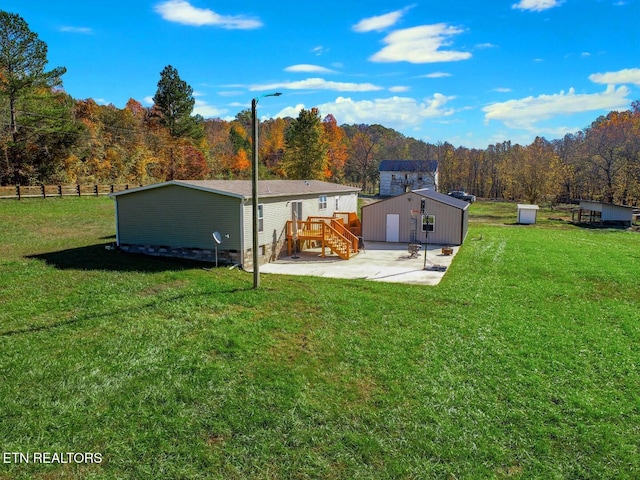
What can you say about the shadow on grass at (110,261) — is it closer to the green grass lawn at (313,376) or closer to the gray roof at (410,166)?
the green grass lawn at (313,376)

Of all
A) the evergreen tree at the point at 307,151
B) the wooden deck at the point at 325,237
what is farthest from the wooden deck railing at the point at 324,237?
the evergreen tree at the point at 307,151

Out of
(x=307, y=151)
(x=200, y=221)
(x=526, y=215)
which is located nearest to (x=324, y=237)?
(x=200, y=221)

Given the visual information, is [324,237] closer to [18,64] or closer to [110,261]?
[110,261]

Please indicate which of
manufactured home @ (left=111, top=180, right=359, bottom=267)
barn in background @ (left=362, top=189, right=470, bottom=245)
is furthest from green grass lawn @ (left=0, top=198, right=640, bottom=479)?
barn in background @ (left=362, top=189, right=470, bottom=245)

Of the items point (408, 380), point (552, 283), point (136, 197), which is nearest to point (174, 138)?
point (136, 197)

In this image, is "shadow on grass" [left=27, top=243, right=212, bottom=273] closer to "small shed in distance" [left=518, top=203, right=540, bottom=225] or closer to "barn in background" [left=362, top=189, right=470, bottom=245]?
"barn in background" [left=362, top=189, right=470, bottom=245]

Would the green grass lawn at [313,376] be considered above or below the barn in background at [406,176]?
below
